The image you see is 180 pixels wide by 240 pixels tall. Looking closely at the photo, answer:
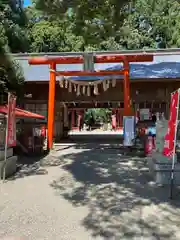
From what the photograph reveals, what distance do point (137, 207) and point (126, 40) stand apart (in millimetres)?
27489

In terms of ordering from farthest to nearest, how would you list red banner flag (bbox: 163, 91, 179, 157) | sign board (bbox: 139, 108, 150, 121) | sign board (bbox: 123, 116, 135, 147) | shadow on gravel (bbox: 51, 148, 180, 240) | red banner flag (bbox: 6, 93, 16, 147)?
sign board (bbox: 139, 108, 150, 121), sign board (bbox: 123, 116, 135, 147), red banner flag (bbox: 6, 93, 16, 147), red banner flag (bbox: 163, 91, 179, 157), shadow on gravel (bbox: 51, 148, 180, 240)

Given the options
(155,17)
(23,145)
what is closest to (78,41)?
(155,17)

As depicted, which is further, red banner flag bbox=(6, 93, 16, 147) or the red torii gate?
the red torii gate

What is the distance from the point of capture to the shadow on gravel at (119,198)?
4.86 meters

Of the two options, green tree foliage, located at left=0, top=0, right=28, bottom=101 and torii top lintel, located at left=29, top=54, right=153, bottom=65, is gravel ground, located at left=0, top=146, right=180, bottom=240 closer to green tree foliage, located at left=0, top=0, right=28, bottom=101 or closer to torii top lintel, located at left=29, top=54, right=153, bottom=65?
green tree foliage, located at left=0, top=0, right=28, bottom=101

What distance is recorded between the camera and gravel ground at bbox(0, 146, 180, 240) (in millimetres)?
4762

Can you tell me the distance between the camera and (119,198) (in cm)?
645

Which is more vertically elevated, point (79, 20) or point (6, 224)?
point (79, 20)

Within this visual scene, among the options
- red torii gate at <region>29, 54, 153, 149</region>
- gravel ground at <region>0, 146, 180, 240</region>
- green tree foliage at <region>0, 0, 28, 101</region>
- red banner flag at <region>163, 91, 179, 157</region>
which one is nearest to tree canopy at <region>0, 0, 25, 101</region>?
green tree foliage at <region>0, 0, 28, 101</region>

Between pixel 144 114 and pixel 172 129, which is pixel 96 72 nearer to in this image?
pixel 144 114

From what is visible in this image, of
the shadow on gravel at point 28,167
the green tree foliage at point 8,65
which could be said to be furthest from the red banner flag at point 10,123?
the green tree foliage at point 8,65

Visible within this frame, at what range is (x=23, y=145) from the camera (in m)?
12.8

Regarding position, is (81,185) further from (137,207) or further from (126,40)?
Result: (126,40)

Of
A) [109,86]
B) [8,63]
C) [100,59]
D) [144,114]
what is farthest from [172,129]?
[109,86]
